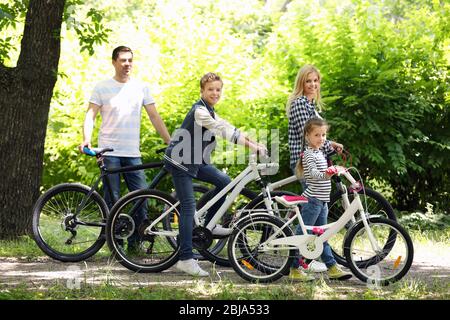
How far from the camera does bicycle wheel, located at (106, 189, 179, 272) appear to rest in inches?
283

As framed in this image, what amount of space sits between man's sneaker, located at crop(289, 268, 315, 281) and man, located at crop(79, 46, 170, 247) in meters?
1.91

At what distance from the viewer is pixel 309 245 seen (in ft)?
21.8

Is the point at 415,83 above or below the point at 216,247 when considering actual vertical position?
above

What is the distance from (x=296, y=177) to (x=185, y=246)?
1109 millimetres

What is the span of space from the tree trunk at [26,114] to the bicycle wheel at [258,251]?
124 inches

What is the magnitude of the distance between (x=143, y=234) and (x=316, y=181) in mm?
1633

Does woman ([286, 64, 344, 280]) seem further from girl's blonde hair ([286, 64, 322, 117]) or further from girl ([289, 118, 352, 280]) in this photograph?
girl ([289, 118, 352, 280])

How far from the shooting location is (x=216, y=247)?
24.6 ft

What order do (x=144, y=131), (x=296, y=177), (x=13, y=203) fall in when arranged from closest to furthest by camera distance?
(x=296, y=177)
(x=13, y=203)
(x=144, y=131)

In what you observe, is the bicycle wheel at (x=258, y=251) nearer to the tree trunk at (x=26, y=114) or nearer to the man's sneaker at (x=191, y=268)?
the man's sneaker at (x=191, y=268)

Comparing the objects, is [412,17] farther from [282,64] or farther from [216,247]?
[216,247]

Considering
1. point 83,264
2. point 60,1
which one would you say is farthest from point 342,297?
point 60,1

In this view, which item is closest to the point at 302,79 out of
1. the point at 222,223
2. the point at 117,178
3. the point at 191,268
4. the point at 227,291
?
the point at 222,223

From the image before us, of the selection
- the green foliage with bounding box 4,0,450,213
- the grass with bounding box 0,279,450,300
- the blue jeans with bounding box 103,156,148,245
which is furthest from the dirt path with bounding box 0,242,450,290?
the green foliage with bounding box 4,0,450,213
